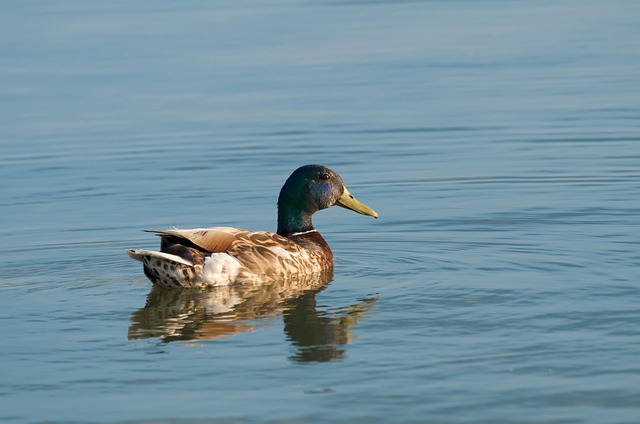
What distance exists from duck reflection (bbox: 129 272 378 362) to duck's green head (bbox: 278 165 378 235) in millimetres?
843

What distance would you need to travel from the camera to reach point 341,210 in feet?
48.7

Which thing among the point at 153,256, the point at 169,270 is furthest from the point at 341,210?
the point at 153,256

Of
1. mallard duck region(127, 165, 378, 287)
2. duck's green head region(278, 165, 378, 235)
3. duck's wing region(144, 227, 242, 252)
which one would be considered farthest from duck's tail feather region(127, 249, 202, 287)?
duck's green head region(278, 165, 378, 235)

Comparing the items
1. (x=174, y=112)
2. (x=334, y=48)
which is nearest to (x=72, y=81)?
(x=174, y=112)

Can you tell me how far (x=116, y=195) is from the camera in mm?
15281

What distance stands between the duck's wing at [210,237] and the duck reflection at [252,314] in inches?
13.3

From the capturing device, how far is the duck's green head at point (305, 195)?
12.3 m

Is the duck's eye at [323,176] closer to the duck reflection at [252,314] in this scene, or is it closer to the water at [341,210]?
the water at [341,210]

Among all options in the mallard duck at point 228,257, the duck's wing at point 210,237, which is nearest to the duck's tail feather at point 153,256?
the mallard duck at point 228,257

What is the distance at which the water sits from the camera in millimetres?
8141

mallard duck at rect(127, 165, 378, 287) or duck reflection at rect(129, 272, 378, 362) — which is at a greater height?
mallard duck at rect(127, 165, 378, 287)

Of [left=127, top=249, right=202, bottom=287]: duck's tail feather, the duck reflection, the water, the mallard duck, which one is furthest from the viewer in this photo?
the mallard duck

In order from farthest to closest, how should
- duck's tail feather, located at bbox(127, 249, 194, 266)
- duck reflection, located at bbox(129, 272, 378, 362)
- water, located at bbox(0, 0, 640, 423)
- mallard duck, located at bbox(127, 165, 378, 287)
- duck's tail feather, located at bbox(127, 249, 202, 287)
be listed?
mallard duck, located at bbox(127, 165, 378, 287)
duck's tail feather, located at bbox(127, 249, 202, 287)
duck's tail feather, located at bbox(127, 249, 194, 266)
duck reflection, located at bbox(129, 272, 378, 362)
water, located at bbox(0, 0, 640, 423)

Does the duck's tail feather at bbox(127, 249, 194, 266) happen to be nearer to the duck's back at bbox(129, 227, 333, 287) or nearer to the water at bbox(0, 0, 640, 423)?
the duck's back at bbox(129, 227, 333, 287)
